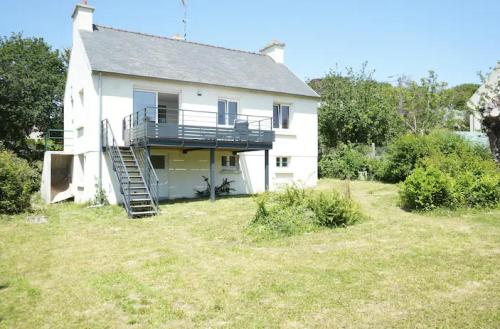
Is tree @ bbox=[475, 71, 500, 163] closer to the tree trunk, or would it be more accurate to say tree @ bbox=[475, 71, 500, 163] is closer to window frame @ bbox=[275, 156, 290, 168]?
the tree trunk

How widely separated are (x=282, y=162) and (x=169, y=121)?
647 cm

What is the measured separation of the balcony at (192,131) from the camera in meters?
16.4

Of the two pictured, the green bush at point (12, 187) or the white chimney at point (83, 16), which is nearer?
the green bush at point (12, 187)

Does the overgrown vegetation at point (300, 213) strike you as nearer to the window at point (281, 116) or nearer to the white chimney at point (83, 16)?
the window at point (281, 116)

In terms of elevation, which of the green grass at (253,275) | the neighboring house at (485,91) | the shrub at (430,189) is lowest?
the green grass at (253,275)

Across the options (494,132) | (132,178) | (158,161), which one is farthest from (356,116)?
(132,178)

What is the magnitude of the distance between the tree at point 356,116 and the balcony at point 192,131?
37.3 feet

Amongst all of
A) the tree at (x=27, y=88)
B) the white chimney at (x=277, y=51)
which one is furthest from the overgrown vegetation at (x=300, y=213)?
the tree at (x=27, y=88)

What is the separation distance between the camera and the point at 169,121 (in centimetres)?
2036

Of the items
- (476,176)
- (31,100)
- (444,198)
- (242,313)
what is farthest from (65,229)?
(31,100)

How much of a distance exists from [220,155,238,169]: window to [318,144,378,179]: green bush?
26.3ft

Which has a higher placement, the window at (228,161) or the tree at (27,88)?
the tree at (27,88)

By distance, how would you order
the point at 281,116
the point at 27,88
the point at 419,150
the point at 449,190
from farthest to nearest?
the point at 27,88 → the point at 281,116 → the point at 419,150 → the point at 449,190

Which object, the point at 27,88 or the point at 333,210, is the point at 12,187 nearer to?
the point at 333,210
